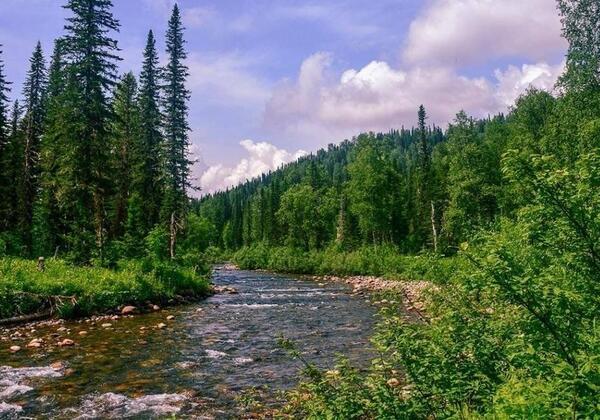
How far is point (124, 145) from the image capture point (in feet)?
129

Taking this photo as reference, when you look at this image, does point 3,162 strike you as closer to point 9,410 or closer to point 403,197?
point 9,410

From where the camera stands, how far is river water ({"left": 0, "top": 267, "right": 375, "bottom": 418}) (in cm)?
1052

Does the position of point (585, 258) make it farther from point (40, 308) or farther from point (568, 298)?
point (40, 308)

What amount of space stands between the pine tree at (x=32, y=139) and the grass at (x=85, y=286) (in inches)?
557

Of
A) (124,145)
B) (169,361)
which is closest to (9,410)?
(169,361)

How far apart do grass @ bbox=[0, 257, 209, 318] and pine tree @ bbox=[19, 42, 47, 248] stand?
14146 millimetres

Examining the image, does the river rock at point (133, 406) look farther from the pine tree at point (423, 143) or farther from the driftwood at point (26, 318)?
the pine tree at point (423, 143)

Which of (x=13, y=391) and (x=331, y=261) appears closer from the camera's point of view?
(x=13, y=391)

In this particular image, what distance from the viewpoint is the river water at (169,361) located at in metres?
10.5

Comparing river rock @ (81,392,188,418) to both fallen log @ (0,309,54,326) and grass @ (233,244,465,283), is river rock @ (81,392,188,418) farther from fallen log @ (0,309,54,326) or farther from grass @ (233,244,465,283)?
grass @ (233,244,465,283)

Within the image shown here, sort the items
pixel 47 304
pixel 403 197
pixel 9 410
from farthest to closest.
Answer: pixel 403 197
pixel 47 304
pixel 9 410

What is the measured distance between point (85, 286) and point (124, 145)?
66.8ft

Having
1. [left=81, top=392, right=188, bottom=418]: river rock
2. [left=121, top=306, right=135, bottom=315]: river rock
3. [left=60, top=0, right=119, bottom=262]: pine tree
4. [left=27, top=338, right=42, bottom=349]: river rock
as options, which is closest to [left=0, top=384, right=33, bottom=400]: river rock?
[left=81, top=392, right=188, bottom=418]: river rock

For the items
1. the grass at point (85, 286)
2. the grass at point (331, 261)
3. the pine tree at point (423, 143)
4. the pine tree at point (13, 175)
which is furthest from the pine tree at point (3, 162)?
the pine tree at point (423, 143)
